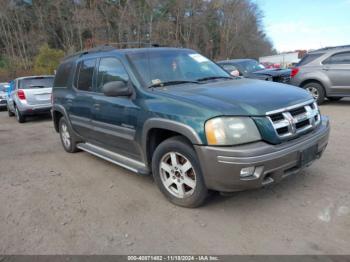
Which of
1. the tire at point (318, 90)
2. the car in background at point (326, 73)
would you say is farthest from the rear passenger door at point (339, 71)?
the tire at point (318, 90)

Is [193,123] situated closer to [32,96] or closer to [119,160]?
[119,160]

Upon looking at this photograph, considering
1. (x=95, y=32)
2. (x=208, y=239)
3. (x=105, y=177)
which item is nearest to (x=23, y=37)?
(x=95, y=32)

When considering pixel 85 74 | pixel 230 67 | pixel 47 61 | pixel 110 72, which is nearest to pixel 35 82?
pixel 85 74

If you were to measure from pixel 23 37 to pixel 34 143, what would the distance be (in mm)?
32587

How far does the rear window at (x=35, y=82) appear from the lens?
35.0 ft

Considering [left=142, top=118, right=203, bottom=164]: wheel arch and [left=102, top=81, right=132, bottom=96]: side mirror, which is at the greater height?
[left=102, top=81, right=132, bottom=96]: side mirror

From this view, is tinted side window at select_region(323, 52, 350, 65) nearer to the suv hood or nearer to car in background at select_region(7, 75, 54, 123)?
the suv hood

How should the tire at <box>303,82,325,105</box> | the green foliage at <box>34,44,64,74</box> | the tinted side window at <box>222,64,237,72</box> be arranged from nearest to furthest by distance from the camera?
1. the tire at <box>303,82,325,105</box>
2. the tinted side window at <box>222,64,237,72</box>
3. the green foliage at <box>34,44,64,74</box>

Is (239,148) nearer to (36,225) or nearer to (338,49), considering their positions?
(36,225)

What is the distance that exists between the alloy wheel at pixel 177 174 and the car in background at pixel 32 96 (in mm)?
8055

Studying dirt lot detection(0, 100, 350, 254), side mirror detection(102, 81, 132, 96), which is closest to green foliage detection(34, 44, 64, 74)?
dirt lot detection(0, 100, 350, 254)

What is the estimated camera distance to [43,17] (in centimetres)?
3625

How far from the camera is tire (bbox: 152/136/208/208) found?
11.0 feet

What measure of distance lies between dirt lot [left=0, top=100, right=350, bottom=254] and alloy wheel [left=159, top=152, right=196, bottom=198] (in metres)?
0.21
